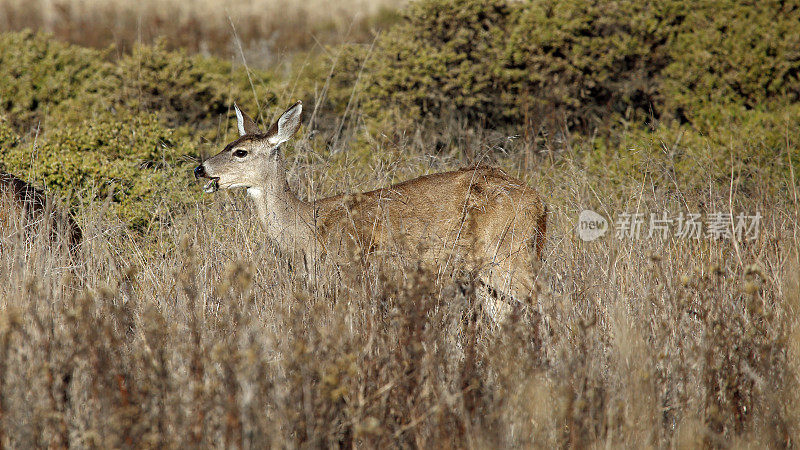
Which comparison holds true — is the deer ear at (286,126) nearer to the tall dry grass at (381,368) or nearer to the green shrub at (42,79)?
the tall dry grass at (381,368)

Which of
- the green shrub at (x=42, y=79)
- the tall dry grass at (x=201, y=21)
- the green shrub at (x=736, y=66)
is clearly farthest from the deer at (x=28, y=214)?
the tall dry grass at (x=201, y=21)

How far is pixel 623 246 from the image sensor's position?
5410 mm

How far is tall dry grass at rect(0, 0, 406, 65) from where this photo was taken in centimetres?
1850

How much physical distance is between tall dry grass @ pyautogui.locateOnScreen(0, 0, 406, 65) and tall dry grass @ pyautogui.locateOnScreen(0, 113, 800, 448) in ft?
41.6

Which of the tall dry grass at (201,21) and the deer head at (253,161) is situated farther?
the tall dry grass at (201,21)

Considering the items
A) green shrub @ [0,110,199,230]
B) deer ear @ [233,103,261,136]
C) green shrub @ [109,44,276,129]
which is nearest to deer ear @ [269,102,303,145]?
deer ear @ [233,103,261,136]

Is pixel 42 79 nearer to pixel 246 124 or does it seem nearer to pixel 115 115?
pixel 115 115

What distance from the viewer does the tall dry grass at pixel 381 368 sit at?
3.11 metres

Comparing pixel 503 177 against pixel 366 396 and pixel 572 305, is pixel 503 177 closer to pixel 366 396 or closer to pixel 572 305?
pixel 572 305

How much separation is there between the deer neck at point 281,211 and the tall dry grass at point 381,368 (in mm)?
880

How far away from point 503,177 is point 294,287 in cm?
175

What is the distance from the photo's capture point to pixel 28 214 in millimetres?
5785

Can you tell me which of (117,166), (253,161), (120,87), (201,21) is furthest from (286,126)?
(201,21)

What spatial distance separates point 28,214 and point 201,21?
53.9 ft
